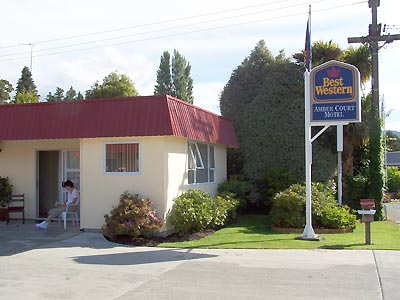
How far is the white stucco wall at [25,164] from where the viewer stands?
53.2ft

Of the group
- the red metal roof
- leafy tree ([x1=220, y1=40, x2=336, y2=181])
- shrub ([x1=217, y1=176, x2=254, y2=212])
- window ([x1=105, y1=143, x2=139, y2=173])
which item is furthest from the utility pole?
window ([x1=105, y1=143, x2=139, y2=173])

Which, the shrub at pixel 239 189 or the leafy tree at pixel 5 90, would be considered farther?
the leafy tree at pixel 5 90

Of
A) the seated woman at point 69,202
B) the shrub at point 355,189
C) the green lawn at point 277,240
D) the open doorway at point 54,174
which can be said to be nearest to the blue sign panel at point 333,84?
the green lawn at point 277,240

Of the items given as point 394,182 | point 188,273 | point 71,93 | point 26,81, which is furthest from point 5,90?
point 188,273

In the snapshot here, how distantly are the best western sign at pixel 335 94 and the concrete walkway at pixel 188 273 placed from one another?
141 inches

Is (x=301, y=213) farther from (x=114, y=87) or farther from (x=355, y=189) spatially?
(x=114, y=87)

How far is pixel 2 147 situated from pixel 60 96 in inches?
2821

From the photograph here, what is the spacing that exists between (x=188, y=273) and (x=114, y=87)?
33.6 m

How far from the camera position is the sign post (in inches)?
510

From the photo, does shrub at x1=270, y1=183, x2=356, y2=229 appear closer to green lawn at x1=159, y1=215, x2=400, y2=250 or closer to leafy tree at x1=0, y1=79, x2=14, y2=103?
green lawn at x1=159, y1=215, x2=400, y2=250

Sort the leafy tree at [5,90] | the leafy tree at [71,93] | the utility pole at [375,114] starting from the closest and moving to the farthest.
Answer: the utility pole at [375,114] → the leafy tree at [5,90] → the leafy tree at [71,93]

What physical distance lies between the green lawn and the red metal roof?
2.92 m

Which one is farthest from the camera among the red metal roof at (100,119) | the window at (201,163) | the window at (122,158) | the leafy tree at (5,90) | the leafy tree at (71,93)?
the leafy tree at (71,93)

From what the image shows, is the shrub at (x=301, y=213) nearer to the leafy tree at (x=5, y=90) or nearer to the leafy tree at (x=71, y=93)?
the leafy tree at (x=5, y=90)
